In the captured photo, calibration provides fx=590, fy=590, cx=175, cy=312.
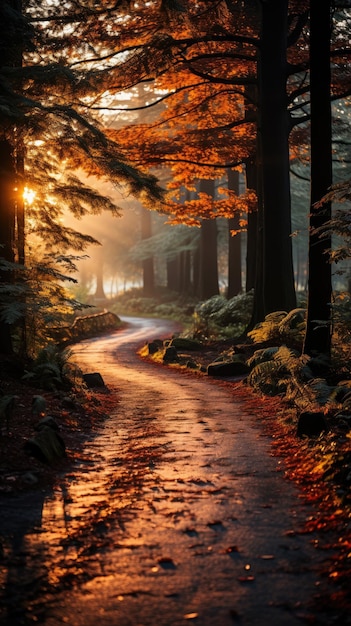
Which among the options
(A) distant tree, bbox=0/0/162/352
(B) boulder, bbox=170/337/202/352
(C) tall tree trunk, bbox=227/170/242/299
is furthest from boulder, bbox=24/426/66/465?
(C) tall tree trunk, bbox=227/170/242/299

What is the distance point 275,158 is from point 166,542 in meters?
11.9

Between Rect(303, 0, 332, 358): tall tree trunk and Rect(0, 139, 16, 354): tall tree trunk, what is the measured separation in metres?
5.54

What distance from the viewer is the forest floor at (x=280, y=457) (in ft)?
15.5

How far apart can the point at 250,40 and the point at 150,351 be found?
34.0 ft

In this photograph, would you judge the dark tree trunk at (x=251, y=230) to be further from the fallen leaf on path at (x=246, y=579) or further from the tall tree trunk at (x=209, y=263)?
the fallen leaf on path at (x=246, y=579)

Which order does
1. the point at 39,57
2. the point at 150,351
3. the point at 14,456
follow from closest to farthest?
the point at 14,456
the point at 39,57
the point at 150,351

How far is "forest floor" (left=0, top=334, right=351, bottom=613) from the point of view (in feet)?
15.5

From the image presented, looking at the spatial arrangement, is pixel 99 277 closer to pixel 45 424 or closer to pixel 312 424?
pixel 45 424

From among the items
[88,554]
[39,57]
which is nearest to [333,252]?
[88,554]

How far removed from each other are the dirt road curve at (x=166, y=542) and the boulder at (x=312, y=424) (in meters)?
0.53

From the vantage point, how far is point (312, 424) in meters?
7.61

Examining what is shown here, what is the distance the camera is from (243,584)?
4.10m

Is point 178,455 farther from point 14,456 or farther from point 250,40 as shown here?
point 250,40

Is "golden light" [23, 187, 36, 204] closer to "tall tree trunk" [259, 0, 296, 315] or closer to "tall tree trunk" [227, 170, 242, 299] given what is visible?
"tall tree trunk" [259, 0, 296, 315]
